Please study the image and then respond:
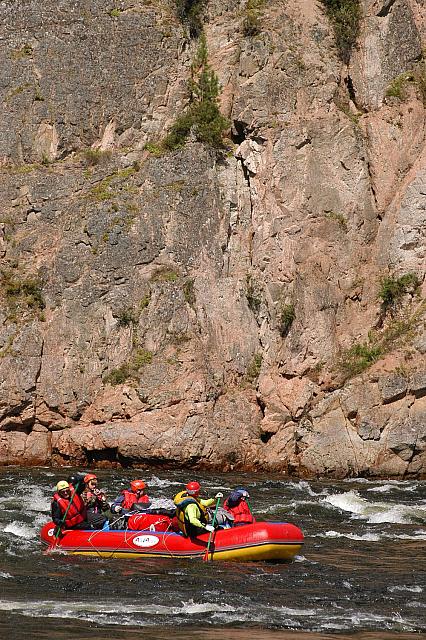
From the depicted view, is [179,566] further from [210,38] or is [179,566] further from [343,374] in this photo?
[210,38]

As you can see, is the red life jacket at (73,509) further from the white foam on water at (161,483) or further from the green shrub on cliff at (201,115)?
the green shrub on cliff at (201,115)

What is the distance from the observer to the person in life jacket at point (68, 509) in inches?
688

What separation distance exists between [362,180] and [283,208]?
9.26 ft

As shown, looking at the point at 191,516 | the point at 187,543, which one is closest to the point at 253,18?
the point at 191,516

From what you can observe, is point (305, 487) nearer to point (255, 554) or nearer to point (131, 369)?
point (131, 369)

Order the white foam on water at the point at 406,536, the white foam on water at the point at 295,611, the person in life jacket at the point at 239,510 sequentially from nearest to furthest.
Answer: the white foam on water at the point at 295,611
the person in life jacket at the point at 239,510
the white foam on water at the point at 406,536

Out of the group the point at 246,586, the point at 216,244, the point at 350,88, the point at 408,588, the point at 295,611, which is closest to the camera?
the point at 295,611

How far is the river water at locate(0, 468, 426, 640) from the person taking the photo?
1139 centimetres

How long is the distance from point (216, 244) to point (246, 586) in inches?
710

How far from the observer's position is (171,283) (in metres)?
30.1

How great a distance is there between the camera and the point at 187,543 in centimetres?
1659

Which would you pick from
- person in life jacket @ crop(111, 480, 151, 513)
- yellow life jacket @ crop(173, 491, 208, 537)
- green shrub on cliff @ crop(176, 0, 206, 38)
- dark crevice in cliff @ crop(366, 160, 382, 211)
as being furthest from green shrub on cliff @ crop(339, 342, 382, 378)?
green shrub on cliff @ crop(176, 0, 206, 38)

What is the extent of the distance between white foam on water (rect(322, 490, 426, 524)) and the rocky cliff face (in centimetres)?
377

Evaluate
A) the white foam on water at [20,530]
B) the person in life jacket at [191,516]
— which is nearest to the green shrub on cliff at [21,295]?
the white foam on water at [20,530]
